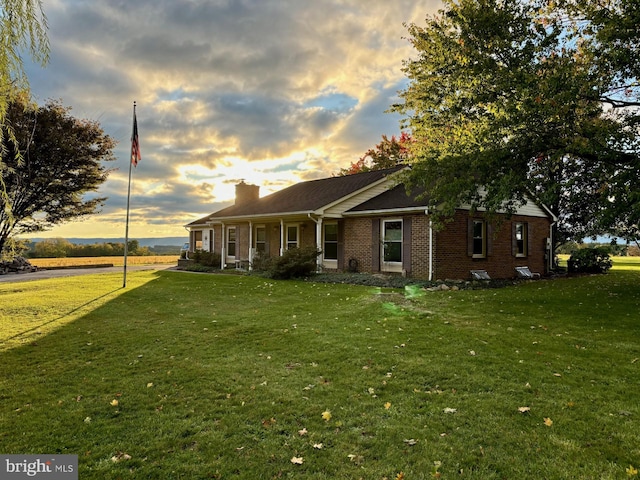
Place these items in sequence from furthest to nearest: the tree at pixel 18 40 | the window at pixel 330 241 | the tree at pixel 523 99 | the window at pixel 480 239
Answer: the window at pixel 330 241 → the window at pixel 480 239 → the tree at pixel 523 99 → the tree at pixel 18 40

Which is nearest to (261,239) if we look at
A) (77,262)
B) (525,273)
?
(525,273)

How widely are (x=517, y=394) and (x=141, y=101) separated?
47.0 ft

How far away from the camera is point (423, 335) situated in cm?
661

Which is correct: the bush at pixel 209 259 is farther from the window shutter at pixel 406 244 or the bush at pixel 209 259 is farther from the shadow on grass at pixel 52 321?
the window shutter at pixel 406 244

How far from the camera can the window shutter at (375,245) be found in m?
15.9

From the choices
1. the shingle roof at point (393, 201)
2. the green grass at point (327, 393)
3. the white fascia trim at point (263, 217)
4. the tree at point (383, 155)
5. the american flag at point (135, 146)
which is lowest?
the green grass at point (327, 393)

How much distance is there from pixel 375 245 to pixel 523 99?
8075 mm

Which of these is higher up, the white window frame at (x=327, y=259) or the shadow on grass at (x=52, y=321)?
the white window frame at (x=327, y=259)

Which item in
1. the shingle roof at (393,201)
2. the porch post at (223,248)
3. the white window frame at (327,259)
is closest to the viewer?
the shingle roof at (393,201)

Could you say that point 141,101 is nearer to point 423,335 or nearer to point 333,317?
point 333,317

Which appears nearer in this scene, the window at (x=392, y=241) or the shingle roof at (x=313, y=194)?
the window at (x=392, y=241)

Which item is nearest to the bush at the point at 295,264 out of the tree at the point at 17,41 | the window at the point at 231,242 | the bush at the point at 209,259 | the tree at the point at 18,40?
the window at the point at 231,242

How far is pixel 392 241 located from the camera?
15.7m

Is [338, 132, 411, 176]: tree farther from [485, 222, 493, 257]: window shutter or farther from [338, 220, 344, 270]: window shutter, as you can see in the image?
[485, 222, 493, 257]: window shutter
